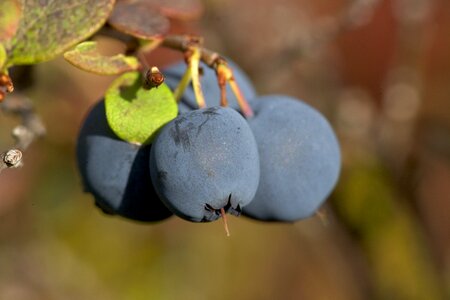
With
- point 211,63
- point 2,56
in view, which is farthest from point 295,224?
point 2,56

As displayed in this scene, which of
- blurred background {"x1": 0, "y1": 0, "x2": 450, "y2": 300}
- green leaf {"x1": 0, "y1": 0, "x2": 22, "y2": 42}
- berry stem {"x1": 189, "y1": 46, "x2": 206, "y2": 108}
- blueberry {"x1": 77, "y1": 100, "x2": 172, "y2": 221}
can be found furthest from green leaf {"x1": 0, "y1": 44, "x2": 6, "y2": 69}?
blurred background {"x1": 0, "y1": 0, "x2": 450, "y2": 300}

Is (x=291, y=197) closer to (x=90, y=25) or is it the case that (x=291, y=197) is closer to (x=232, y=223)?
(x=90, y=25)

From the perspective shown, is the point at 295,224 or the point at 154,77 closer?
the point at 154,77

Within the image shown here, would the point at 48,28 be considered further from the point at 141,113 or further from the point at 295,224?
the point at 295,224

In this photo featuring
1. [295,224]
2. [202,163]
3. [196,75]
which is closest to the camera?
[202,163]

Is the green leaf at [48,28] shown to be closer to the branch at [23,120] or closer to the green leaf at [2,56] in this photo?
the green leaf at [2,56]

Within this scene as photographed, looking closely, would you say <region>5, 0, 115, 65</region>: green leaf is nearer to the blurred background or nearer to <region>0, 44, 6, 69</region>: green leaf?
<region>0, 44, 6, 69</region>: green leaf

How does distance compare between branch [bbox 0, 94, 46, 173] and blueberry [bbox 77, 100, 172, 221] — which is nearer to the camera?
blueberry [bbox 77, 100, 172, 221]
